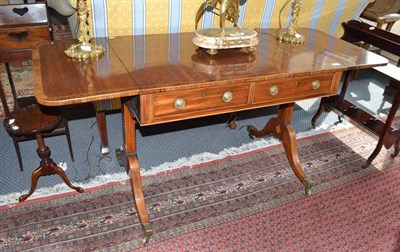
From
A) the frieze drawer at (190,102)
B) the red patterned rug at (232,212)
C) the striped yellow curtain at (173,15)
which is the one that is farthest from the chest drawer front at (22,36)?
the frieze drawer at (190,102)

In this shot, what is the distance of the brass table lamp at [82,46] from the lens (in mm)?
1473

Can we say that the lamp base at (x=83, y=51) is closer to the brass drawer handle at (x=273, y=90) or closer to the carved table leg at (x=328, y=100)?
the brass drawer handle at (x=273, y=90)

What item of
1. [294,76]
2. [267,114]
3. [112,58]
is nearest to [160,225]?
[112,58]

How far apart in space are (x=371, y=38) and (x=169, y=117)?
5.01 feet

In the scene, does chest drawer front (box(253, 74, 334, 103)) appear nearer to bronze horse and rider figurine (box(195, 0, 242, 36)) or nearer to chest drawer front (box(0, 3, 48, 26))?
bronze horse and rider figurine (box(195, 0, 242, 36))

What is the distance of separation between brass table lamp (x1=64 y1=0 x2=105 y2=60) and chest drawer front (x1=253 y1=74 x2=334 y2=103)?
2.34ft

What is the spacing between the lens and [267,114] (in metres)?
2.76

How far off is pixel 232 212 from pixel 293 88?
73 cm

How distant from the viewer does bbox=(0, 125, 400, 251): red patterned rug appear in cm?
169

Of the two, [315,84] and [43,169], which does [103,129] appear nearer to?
[43,169]

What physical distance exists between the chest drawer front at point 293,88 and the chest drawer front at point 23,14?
128 cm

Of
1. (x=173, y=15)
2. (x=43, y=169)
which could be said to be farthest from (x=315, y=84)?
(x=43, y=169)

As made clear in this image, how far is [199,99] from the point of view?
1.44m

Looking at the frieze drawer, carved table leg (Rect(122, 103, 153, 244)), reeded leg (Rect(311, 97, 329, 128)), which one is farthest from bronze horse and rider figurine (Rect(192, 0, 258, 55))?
reeded leg (Rect(311, 97, 329, 128))
